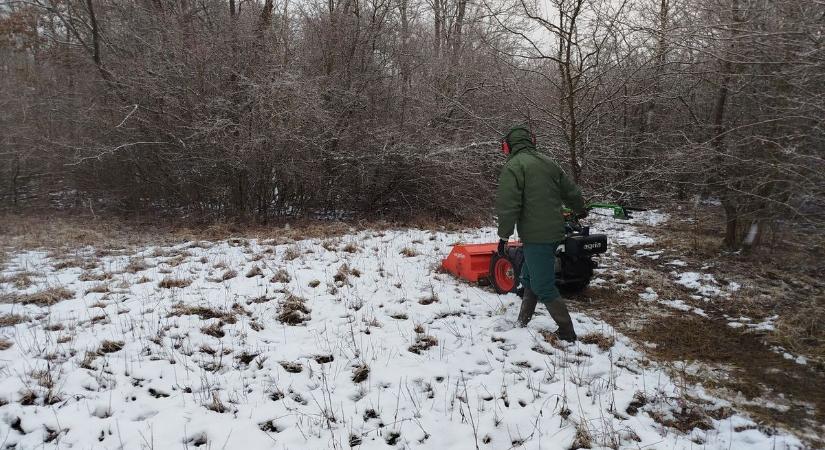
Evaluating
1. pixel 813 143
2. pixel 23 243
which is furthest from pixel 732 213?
pixel 23 243

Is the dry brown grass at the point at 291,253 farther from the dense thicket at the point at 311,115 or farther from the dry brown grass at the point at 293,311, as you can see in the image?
the dense thicket at the point at 311,115

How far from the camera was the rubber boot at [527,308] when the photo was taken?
4461 mm

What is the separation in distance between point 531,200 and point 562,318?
106cm

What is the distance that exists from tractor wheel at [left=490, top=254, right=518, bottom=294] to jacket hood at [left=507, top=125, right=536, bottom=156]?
1.59 meters

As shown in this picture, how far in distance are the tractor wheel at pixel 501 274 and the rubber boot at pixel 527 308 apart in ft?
3.15

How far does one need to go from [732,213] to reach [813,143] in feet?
9.29

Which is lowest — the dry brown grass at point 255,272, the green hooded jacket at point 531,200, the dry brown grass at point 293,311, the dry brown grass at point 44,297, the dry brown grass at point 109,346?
the dry brown grass at point 109,346

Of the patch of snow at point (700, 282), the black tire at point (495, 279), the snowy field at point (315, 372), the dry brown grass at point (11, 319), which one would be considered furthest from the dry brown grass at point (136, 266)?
the patch of snow at point (700, 282)

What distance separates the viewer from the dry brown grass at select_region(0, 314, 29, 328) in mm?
4422

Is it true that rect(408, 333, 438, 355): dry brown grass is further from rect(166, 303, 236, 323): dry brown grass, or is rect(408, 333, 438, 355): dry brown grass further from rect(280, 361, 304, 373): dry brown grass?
rect(166, 303, 236, 323): dry brown grass

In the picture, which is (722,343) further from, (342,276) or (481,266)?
(342,276)

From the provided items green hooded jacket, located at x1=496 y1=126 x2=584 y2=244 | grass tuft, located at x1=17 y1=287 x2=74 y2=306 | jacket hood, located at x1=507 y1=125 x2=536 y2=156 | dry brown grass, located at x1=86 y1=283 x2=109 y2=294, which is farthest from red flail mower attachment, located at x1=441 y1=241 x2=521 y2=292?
grass tuft, located at x1=17 y1=287 x2=74 y2=306

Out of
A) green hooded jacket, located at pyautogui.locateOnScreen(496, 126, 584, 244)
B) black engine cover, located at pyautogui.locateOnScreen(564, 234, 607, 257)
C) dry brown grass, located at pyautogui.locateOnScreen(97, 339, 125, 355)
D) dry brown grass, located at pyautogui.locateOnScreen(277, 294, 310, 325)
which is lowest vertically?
dry brown grass, located at pyautogui.locateOnScreen(97, 339, 125, 355)

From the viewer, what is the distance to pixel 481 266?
19.4 ft
